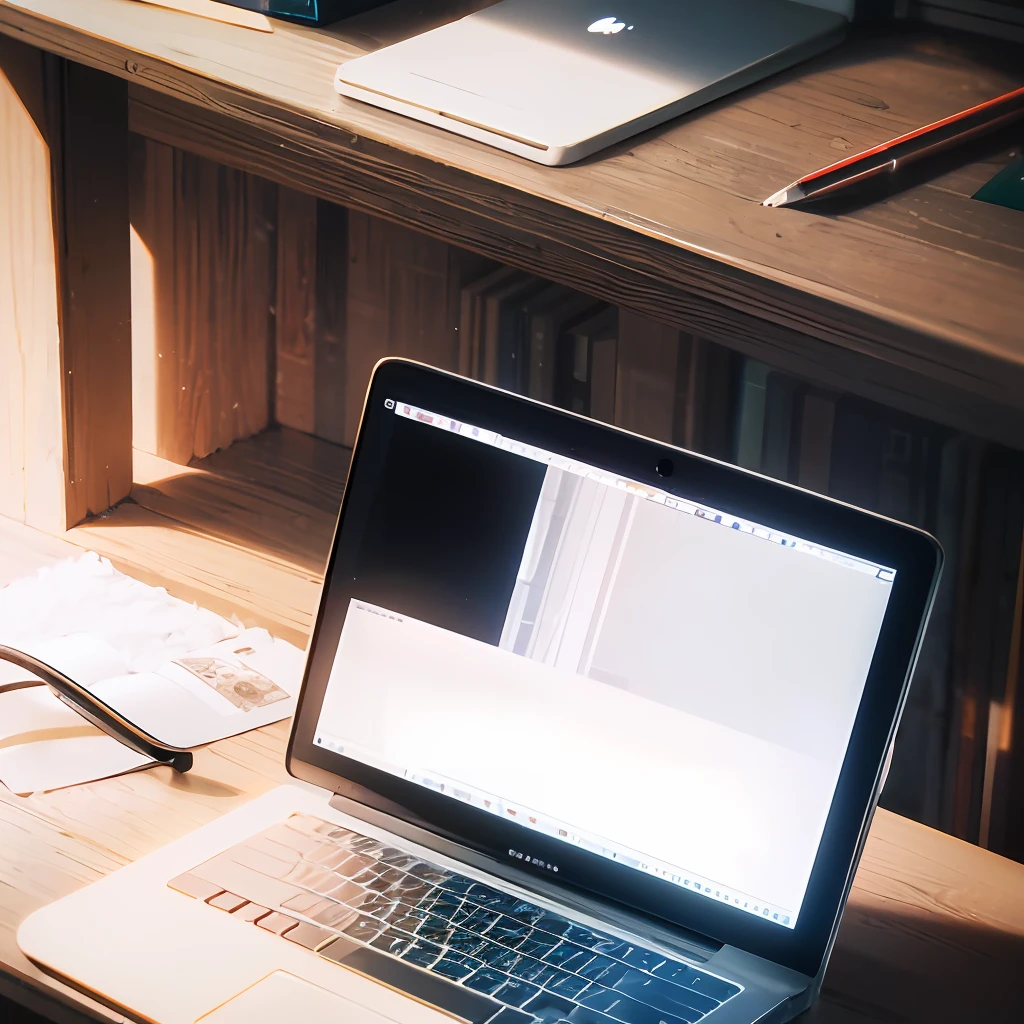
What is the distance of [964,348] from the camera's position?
25.2 inches

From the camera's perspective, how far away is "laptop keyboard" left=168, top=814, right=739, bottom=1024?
2.50 feet

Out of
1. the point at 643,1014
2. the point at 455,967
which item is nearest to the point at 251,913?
the point at 455,967

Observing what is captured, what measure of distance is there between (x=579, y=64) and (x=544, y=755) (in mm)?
397

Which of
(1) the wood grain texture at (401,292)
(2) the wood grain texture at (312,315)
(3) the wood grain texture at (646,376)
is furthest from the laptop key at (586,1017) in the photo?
(2) the wood grain texture at (312,315)

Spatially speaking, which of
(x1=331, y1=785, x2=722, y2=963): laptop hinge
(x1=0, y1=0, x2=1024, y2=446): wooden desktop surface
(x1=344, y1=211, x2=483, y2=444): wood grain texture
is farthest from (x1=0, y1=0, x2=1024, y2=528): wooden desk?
(x1=331, y1=785, x2=722, y2=963): laptop hinge

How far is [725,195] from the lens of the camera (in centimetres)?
75

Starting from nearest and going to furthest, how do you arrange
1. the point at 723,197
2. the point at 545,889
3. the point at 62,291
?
1. the point at 723,197
2. the point at 545,889
3. the point at 62,291

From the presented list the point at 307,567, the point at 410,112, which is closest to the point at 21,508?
the point at 307,567

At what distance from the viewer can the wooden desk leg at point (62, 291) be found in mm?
1102

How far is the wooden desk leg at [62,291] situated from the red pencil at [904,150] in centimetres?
61

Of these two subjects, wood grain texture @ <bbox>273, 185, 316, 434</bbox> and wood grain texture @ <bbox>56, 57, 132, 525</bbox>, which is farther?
wood grain texture @ <bbox>273, 185, 316, 434</bbox>

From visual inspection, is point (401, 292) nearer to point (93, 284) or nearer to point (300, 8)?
point (93, 284)

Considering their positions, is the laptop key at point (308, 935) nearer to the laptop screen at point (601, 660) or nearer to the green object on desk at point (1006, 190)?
the laptop screen at point (601, 660)

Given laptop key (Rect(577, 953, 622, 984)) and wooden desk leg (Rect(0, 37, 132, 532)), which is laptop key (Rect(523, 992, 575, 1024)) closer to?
laptop key (Rect(577, 953, 622, 984))
